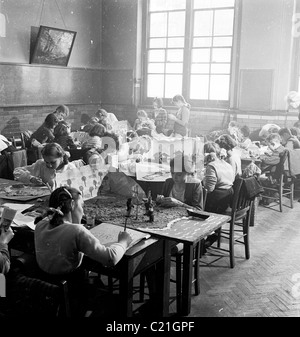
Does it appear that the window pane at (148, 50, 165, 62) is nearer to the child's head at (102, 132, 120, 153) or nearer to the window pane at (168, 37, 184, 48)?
the window pane at (168, 37, 184, 48)

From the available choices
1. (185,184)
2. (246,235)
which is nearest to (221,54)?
(246,235)

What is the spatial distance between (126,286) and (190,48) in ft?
26.7

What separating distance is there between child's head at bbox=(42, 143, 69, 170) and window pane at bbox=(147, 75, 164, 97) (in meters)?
6.37

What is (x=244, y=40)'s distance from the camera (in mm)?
9305

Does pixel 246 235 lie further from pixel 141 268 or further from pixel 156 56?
pixel 156 56

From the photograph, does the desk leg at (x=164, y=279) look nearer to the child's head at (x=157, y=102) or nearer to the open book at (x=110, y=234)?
the open book at (x=110, y=234)

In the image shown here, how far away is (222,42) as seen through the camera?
9711mm

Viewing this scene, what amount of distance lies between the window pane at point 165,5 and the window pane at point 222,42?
3.58ft

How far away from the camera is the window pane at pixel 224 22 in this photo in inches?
376

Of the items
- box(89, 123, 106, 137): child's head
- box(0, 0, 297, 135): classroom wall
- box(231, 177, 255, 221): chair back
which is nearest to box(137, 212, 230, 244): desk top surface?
box(231, 177, 255, 221): chair back

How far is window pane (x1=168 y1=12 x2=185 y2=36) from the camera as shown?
10055 millimetres

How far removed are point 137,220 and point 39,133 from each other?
419 centimetres

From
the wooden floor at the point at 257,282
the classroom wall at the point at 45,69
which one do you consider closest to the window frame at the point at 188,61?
the classroom wall at the point at 45,69

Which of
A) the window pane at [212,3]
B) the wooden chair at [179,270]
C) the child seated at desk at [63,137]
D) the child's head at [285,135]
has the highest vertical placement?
the window pane at [212,3]
